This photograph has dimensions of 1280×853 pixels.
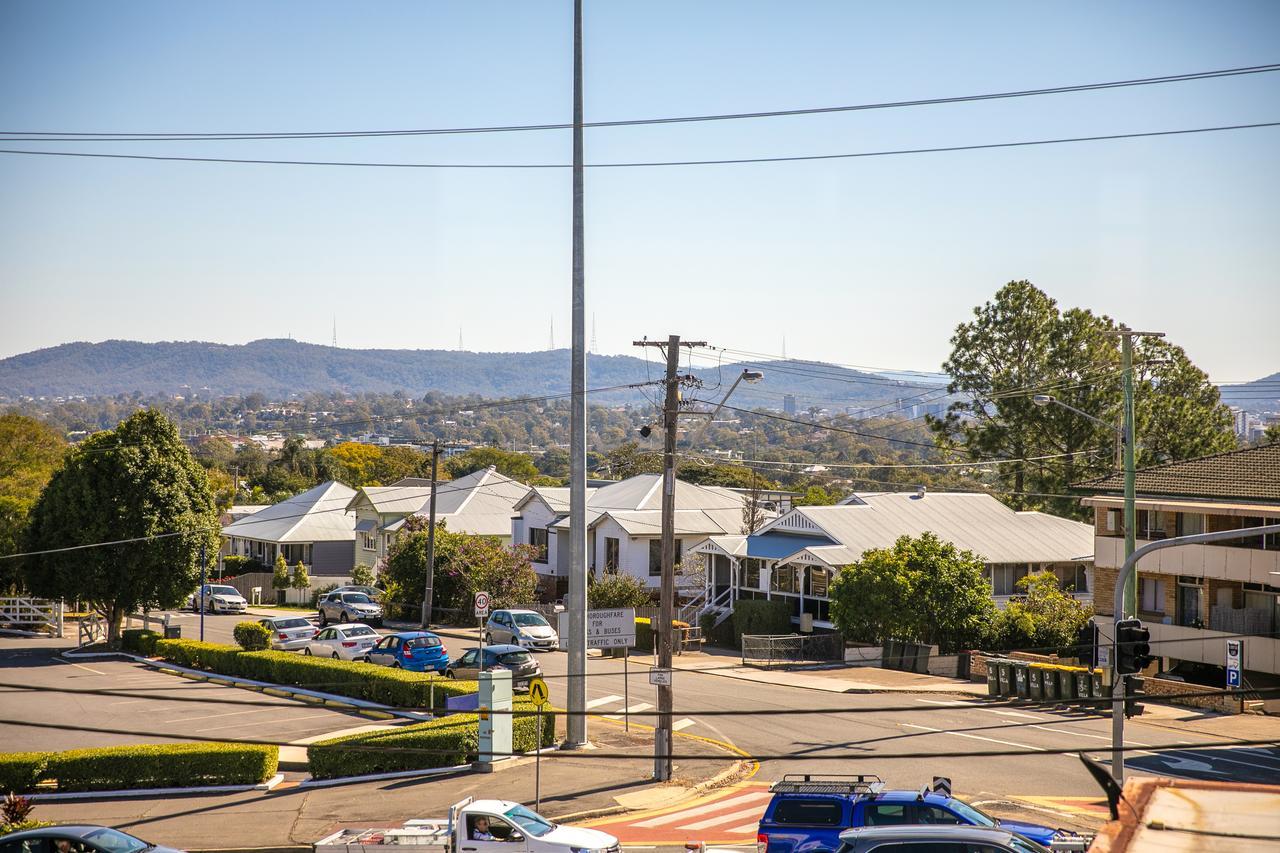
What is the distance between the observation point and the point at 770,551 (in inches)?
1971

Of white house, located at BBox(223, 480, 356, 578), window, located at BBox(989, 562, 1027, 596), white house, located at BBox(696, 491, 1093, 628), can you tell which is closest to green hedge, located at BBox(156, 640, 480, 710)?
white house, located at BBox(696, 491, 1093, 628)

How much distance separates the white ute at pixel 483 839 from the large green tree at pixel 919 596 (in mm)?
24360

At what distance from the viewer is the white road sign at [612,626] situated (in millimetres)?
27219

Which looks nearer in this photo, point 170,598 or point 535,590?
point 170,598

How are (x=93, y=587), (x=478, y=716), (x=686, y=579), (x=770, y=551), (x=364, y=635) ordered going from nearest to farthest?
(x=478, y=716)
(x=364, y=635)
(x=93, y=587)
(x=770, y=551)
(x=686, y=579)

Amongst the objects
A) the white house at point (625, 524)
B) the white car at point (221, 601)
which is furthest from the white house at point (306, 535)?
the white house at point (625, 524)

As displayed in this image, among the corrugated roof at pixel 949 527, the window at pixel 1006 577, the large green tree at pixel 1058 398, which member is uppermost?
the large green tree at pixel 1058 398

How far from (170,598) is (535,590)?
59.9ft

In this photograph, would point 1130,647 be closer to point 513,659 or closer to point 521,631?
point 513,659

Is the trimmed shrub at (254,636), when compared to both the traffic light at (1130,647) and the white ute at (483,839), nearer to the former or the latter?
the white ute at (483,839)

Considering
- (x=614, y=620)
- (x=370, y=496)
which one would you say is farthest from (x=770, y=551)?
(x=370, y=496)

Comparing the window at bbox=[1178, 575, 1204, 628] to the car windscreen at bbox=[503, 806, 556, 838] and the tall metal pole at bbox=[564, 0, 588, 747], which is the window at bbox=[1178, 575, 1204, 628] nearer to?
the tall metal pole at bbox=[564, 0, 588, 747]

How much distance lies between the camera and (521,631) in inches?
1785

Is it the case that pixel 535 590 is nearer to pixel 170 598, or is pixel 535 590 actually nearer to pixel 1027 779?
pixel 170 598
